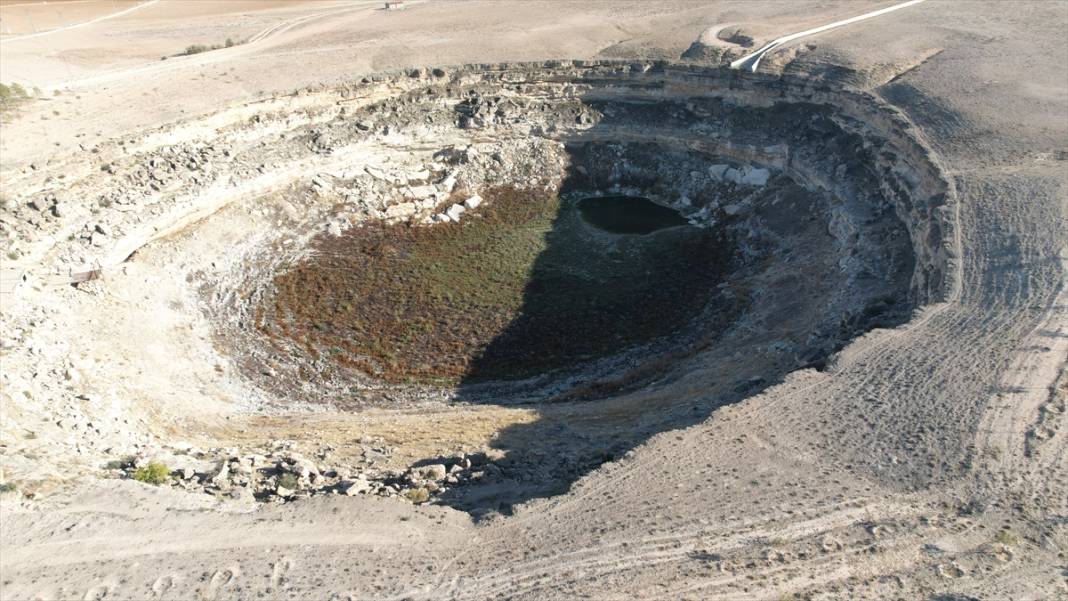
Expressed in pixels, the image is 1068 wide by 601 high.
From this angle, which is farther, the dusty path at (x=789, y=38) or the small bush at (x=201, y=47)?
the small bush at (x=201, y=47)

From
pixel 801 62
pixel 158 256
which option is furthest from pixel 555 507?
pixel 801 62

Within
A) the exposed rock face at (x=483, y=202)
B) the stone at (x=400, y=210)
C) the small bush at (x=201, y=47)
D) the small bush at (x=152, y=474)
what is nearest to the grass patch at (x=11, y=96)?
the exposed rock face at (x=483, y=202)

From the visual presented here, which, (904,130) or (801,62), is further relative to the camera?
(801,62)

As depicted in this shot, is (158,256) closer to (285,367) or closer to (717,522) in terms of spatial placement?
(285,367)

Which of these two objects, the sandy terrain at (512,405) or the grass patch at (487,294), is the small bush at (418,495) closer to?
the sandy terrain at (512,405)

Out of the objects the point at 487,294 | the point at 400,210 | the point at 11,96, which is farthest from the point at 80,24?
the point at 487,294

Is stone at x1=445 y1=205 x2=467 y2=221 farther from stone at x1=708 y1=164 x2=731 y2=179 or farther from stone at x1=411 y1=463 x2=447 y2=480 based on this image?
stone at x1=411 y1=463 x2=447 y2=480

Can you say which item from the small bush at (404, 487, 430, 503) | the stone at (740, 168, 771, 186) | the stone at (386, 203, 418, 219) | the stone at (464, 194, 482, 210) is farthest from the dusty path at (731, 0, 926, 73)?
the small bush at (404, 487, 430, 503)
